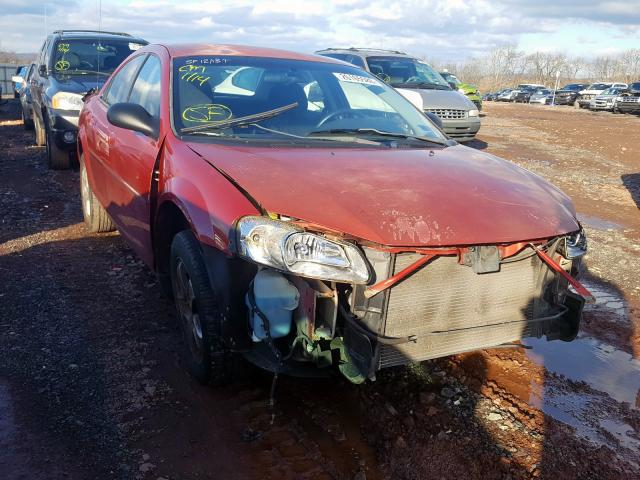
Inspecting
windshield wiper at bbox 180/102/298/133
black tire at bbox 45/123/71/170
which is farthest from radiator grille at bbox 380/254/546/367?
black tire at bbox 45/123/71/170

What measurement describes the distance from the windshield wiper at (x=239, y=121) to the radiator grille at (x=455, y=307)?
5.02 feet

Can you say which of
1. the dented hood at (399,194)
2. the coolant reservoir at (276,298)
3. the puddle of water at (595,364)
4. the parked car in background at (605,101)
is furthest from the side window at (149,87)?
the parked car in background at (605,101)

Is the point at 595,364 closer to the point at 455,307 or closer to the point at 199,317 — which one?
the point at 455,307

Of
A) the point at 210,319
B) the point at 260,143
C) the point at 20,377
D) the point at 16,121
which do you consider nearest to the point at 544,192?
the point at 260,143

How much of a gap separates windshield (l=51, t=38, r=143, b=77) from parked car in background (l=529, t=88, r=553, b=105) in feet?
133

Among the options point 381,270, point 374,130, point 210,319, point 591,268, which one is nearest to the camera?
point 381,270

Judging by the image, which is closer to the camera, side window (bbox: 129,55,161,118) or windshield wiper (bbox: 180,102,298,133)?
windshield wiper (bbox: 180,102,298,133)

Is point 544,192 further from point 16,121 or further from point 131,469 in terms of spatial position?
point 16,121

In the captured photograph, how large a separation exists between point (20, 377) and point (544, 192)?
293 centimetres

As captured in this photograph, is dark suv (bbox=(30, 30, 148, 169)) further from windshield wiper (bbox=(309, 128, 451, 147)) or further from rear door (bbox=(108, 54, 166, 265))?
windshield wiper (bbox=(309, 128, 451, 147))

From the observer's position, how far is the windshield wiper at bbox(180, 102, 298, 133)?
354 cm

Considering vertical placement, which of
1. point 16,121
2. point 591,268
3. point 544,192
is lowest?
point 16,121

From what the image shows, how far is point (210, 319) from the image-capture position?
9.71ft

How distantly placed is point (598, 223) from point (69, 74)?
24.7 ft
